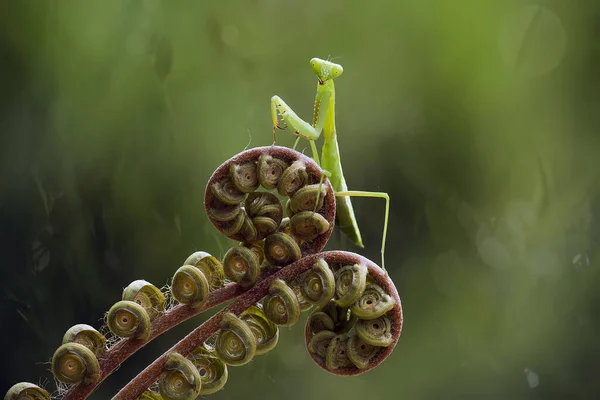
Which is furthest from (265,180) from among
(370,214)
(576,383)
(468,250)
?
(576,383)

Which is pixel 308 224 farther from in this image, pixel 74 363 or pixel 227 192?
pixel 74 363

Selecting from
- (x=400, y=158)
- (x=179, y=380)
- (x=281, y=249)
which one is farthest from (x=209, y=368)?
(x=400, y=158)

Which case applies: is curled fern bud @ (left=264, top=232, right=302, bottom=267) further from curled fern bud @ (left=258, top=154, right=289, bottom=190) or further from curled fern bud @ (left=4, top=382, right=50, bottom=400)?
curled fern bud @ (left=4, top=382, right=50, bottom=400)

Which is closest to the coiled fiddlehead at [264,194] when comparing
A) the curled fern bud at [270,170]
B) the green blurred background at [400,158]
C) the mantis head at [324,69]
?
the curled fern bud at [270,170]

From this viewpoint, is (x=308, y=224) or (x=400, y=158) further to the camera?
(x=400, y=158)

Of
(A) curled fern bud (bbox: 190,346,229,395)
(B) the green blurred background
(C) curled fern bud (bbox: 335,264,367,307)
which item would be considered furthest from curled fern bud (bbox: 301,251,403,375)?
(B) the green blurred background

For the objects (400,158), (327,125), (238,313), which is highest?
(327,125)

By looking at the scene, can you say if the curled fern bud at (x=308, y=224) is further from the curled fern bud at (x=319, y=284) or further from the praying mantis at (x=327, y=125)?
the praying mantis at (x=327, y=125)
